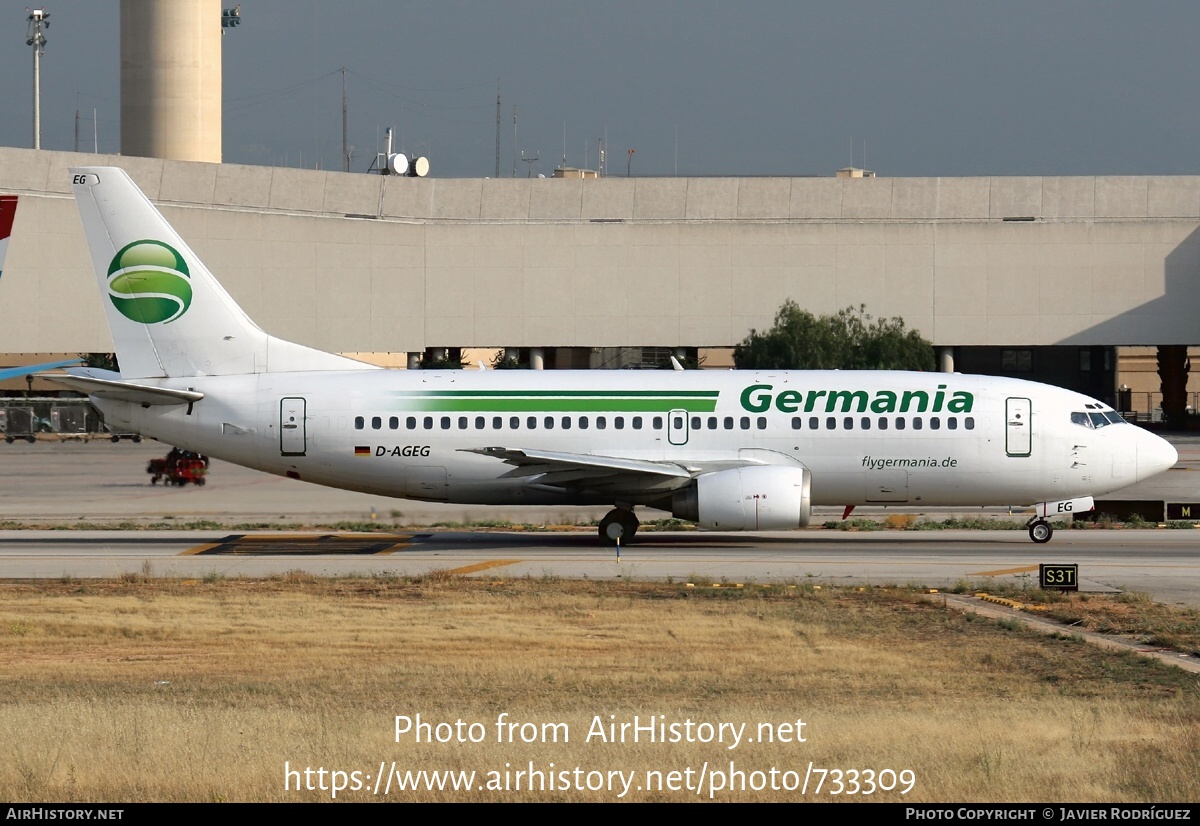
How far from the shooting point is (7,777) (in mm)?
11938

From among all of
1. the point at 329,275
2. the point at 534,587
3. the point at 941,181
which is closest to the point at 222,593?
the point at 534,587

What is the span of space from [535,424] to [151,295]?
9.59 metres

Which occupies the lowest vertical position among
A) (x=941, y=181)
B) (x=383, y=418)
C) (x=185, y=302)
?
(x=383, y=418)

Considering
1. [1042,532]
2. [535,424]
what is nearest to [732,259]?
[1042,532]

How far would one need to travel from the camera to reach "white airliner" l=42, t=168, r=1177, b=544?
111ft

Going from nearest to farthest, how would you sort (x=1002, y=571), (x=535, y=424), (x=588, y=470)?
(x=1002, y=571), (x=588, y=470), (x=535, y=424)

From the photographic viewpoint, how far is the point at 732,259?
9669 cm

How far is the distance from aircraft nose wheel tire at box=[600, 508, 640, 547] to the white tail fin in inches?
355

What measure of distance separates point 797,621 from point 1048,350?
93.1 metres

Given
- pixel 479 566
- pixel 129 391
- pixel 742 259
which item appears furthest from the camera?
pixel 742 259

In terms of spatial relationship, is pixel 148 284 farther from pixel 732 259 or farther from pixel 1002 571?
pixel 732 259

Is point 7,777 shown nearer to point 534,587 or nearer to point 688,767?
point 688,767

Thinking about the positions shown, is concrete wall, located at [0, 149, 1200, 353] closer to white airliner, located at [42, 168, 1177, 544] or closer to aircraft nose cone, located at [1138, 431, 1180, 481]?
white airliner, located at [42, 168, 1177, 544]

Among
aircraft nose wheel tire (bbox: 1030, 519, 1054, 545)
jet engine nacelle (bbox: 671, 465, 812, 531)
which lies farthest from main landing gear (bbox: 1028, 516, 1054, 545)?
jet engine nacelle (bbox: 671, 465, 812, 531)
